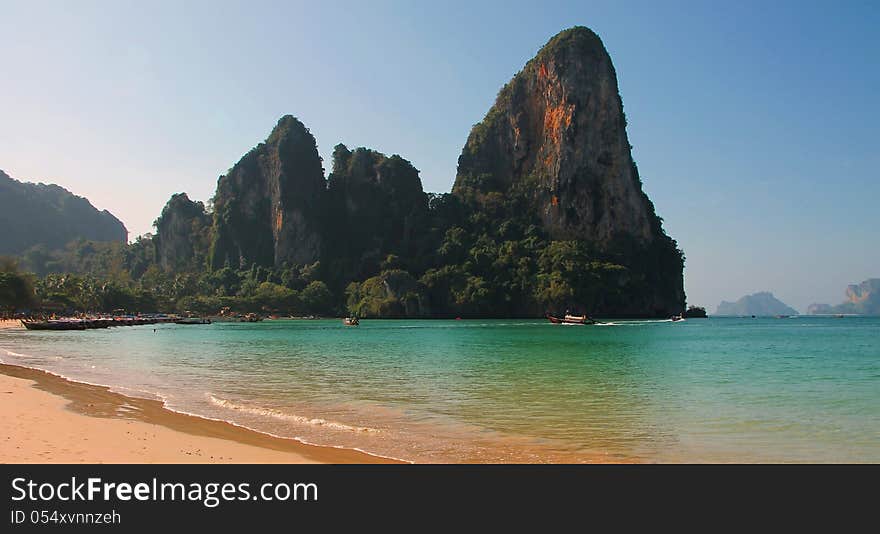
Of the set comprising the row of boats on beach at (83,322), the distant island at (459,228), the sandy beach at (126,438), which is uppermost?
the distant island at (459,228)

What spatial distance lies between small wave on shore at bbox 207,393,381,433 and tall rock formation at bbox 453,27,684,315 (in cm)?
10978

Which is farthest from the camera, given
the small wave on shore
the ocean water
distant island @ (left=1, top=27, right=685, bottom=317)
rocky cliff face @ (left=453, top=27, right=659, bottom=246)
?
rocky cliff face @ (left=453, top=27, right=659, bottom=246)

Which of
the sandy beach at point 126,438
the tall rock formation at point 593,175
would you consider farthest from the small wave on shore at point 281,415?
the tall rock formation at point 593,175

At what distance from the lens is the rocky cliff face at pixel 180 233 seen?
159875 millimetres

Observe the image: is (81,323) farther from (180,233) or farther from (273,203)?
(180,233)

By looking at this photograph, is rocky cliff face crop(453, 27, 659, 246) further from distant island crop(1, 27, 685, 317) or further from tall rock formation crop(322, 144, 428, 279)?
tall rock formation crop(322, 144, 428, 279)

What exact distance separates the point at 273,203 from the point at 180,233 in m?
32.3

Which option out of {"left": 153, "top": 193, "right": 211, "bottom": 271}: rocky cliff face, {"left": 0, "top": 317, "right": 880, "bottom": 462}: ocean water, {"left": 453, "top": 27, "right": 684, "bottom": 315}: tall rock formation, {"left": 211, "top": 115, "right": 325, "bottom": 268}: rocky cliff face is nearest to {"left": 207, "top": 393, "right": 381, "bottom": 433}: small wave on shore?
{"left": 0, "top": 317, "right": 880, "bottom": 462}: ocean water

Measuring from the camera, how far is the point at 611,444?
10.4 meters

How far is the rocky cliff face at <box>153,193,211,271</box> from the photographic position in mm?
159875

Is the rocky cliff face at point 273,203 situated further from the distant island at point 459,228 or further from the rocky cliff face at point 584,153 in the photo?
the rocky cliff face at point 584,153

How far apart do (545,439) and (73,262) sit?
20832 centimetres

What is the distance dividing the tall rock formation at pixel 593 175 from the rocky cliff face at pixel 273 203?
47.9 m
